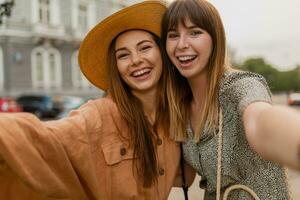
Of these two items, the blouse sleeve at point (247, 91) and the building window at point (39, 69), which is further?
the building window at point (39, 69)

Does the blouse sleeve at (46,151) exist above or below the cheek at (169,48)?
below

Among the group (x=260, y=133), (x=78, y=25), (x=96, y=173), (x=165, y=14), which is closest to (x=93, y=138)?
(x=96, y=173)

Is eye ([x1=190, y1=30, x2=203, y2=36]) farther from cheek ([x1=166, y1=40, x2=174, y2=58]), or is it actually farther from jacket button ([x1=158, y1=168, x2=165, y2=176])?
jacket button ([x1=158, y1=168, x2=165, y2=176])

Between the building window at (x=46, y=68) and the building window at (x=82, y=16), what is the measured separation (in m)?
2.64

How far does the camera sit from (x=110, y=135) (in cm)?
182

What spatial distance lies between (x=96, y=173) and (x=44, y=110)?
1647cm

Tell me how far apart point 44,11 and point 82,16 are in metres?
3.22

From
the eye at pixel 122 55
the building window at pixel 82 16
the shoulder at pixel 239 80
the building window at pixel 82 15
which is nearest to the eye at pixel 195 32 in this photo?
the shoulder at pixel 239 80

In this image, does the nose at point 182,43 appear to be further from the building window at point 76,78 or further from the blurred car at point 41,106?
the building window at point 76,78

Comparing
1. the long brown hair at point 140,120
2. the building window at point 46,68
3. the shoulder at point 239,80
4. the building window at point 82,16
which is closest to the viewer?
the shoulder at point 239,80

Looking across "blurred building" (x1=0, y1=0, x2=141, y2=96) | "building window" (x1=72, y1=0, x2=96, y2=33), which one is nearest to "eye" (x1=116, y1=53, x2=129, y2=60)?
"blurred building" (x1=0, y1=0, x2=141, y2=96)

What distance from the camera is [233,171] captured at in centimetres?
167

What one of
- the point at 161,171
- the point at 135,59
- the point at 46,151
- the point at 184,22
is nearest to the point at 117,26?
the point at 135,59

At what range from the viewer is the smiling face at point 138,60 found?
199cm
